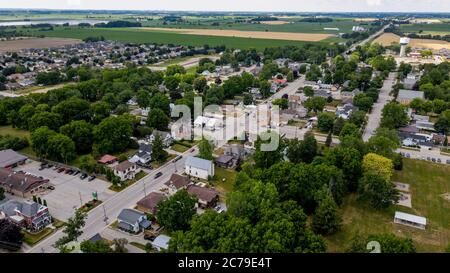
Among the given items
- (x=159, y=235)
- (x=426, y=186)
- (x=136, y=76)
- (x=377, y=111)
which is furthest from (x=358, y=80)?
(x=159, y=235)

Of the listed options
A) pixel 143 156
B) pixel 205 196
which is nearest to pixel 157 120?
pixel 143 156

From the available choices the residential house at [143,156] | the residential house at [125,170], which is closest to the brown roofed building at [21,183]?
the residential house at [125,170]

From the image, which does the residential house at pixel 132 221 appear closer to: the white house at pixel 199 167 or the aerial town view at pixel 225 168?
the aerial town view at pixel 225 168

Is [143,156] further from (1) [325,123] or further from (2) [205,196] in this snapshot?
(1) [325,123]

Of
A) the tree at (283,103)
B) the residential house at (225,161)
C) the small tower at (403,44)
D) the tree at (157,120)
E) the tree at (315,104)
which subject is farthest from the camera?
the small tower at (403,44)

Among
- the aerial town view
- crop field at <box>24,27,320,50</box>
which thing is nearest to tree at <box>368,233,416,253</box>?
the aerial town view
